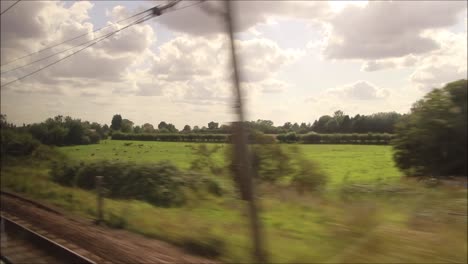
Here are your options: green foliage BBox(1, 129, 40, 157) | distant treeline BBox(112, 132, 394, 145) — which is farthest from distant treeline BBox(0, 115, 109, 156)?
distant treeline BBox(112, 132, 394, 145)

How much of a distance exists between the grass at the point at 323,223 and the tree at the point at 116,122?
331cm

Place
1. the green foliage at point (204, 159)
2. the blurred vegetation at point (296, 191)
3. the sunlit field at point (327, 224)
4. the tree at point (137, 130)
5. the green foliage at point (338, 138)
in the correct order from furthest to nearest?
the tree at point (137, 130), the green foliage at point (204, 159), the green foliage at point (338, 138), the blurred vegetation at point (296, 191), the sunlit field at point (327, 224)

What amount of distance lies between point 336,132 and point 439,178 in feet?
29.5

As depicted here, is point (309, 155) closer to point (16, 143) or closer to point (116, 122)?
point (116, 122)

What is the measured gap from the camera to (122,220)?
456 inches

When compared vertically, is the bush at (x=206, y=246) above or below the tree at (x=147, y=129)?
below

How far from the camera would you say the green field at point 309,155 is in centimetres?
1688

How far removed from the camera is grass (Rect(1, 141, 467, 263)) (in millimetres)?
6758

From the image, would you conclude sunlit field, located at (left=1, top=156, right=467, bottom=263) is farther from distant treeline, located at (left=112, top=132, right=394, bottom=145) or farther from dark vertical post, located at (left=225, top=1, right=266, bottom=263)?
distant treeline, located at (left=112, top=132, right=394, bottom=145)

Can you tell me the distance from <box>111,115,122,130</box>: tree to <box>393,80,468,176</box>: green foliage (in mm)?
13524

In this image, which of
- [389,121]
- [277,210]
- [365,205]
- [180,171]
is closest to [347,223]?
[365,205]

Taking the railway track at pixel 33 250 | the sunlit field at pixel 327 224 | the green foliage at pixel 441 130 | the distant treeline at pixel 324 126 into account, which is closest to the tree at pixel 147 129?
the distant treeline at pixel 324 126

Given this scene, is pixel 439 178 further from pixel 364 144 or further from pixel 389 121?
pixel 364 144

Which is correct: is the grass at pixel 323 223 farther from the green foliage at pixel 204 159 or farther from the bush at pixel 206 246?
the green foliage at pixel 204 159
